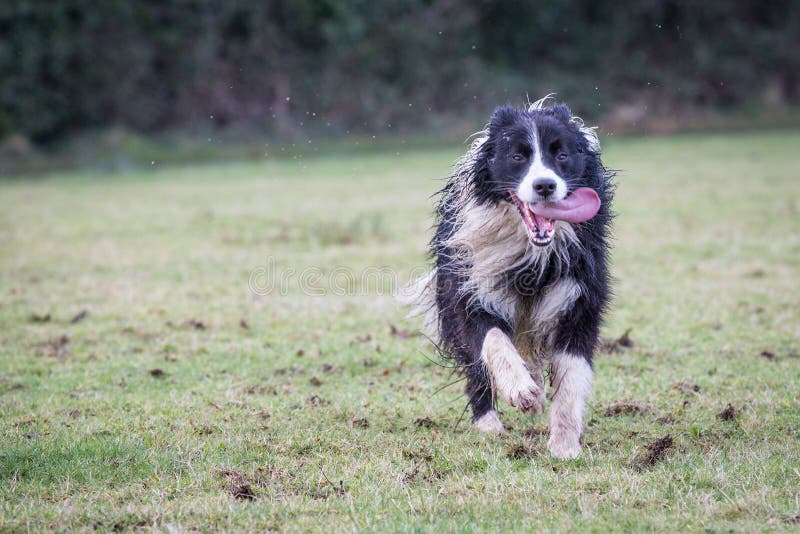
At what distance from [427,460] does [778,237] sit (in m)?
8.78

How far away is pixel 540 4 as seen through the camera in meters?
37.8

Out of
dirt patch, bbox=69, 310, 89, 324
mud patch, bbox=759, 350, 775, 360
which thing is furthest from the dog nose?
dirt patch, bbox=69, 310, 89, 324

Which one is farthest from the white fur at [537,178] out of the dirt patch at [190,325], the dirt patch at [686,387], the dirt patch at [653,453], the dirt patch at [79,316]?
the dirt patch at [79,316]

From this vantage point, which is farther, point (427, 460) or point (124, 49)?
point (124, 49)

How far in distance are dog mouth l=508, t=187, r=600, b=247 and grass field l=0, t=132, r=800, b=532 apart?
110 centimetres

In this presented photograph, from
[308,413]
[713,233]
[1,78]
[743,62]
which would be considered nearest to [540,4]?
[743,62]

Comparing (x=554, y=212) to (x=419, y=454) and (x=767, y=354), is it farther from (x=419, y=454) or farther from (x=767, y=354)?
(x=767, y=354)

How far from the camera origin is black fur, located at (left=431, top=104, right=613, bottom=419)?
4977 mm

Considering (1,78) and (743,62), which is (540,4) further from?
(1,78)

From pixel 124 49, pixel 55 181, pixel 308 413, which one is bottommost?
pixel 55 181

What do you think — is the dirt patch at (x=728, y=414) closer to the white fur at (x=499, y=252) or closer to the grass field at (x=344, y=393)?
the grass field at (x=344, y=393)

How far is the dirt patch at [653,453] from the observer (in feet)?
14.4

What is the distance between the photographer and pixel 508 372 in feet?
15.4

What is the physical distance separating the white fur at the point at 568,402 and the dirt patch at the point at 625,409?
556 millimetres
